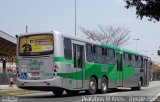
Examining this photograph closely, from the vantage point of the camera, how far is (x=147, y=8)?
56.5 feet

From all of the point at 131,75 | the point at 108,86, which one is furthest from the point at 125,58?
the point at 108,86

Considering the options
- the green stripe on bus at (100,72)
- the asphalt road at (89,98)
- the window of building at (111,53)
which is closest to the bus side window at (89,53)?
the green stripe on bus at (100,72)

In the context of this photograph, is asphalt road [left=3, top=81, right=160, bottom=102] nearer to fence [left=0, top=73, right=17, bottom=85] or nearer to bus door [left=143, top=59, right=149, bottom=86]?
bus door [left=143, top=59, right=149, bottom=86]

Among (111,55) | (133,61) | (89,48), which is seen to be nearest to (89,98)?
(89,48)

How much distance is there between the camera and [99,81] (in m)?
26.6

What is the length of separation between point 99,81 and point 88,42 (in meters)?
2.80

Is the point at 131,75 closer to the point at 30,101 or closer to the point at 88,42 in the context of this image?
the point at 88,42

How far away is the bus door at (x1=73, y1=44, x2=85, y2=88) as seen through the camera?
23.7 meters

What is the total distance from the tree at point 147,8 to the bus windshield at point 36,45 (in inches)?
238

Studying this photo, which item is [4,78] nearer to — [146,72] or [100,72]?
[146,72]

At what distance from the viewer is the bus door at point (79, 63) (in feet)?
77.7

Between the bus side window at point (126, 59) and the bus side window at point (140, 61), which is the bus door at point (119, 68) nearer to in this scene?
the bus side window at point (126, 59)

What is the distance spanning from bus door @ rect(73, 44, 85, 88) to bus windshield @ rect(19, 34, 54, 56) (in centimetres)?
198

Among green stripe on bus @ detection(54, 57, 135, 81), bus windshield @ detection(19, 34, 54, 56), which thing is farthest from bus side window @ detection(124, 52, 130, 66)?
bus windshield @ detection(19, 34, 54, 56)
